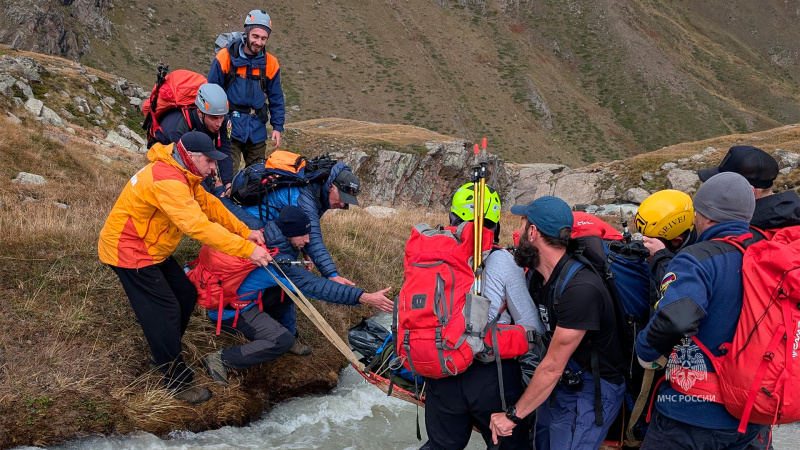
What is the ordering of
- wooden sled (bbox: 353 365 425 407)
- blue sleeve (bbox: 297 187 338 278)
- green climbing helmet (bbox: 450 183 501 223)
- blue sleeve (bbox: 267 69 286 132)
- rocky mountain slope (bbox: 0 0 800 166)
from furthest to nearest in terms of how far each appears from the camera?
rocky mountain slope (bbox: 0 0 800 166) → blue sleeve (bbox: 267 69 286 132) → blue sleeve (bbox: 297 187 338 278) → wooden sled (bbox: 353 365 425 407) → green climbing helmet (bbox: 450 183 501 223)

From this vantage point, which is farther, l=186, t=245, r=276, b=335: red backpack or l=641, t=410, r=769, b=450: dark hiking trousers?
l=186, t=245, r=276, b=335: red backpack

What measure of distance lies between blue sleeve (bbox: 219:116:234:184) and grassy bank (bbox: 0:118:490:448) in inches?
51.1

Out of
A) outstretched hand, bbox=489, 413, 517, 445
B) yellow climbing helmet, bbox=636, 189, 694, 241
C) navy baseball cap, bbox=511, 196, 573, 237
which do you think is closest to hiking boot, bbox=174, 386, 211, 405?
outstretched hand, bbox=489, 413, 517, 445

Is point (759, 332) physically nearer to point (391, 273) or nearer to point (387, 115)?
point (391, 273)

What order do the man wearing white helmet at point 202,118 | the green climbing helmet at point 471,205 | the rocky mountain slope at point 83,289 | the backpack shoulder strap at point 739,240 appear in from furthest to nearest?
the man wearing white helmet at point 202,118
the rocky mountain slope at point 83,289
the green climbing helmet at point 471,205
the backpack shoulder strap at point 739,240

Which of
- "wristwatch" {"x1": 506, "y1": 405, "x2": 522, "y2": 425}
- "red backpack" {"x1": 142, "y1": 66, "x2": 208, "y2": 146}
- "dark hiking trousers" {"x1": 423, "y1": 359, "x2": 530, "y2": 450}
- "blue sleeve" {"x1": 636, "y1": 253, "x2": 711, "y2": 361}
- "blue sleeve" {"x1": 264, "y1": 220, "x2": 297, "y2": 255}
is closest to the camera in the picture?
"blue sleeve" {"x1": 636, "y1": 253, "x2": 711, "y2": 361}

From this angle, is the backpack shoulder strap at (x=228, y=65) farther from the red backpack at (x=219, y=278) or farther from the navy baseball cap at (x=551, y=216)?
the navy baseball cap at (x=551, y=216)

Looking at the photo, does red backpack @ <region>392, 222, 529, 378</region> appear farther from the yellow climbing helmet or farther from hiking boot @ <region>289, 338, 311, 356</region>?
hiking boot @ <region>289, 338, 311, 356</region>

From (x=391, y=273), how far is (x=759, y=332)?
8052 mm

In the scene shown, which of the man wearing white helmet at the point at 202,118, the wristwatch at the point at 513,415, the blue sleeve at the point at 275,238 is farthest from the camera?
the man wearing white helmet at the point at 202,118

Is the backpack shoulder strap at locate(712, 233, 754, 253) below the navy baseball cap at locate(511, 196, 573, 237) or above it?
above

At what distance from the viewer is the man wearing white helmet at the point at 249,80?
312 inches

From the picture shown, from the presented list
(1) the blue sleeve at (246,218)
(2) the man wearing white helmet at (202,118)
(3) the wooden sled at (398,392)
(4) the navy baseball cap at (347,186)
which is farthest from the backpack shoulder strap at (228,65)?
(3) the wooden sled at (398,392)

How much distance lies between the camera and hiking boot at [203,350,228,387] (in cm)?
621
